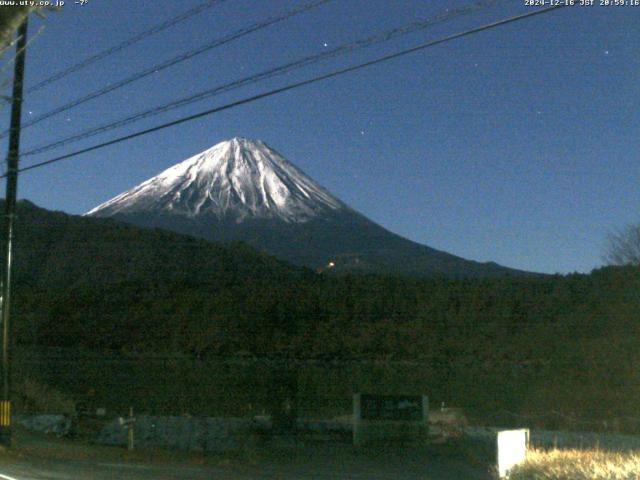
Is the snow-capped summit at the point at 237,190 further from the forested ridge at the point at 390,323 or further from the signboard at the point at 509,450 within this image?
the signboard at the point at 509,450

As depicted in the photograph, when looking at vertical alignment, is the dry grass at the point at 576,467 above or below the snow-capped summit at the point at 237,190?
below

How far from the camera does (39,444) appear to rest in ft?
67.7

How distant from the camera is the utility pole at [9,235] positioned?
18734 mm

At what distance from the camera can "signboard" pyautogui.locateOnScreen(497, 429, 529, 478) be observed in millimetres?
14026

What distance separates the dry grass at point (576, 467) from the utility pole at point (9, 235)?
10.5 m

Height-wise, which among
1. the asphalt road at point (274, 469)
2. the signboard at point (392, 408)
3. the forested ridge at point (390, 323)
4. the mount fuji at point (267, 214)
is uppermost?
the mount fuji at point (267, 214)

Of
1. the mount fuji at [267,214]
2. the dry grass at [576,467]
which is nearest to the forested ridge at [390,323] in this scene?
the dry grass at [576,467]

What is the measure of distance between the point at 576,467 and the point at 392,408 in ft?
40.8

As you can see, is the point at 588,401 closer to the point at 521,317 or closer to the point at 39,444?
the point at 521,317

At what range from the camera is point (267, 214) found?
15762 cm

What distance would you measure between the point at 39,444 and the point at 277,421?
8.00 m

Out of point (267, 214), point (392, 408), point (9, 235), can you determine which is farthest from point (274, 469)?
point (267, 214)

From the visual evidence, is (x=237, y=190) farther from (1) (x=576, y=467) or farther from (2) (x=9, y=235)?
(1) (x=576, y=467)

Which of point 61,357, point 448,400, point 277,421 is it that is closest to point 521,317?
point 448,400
